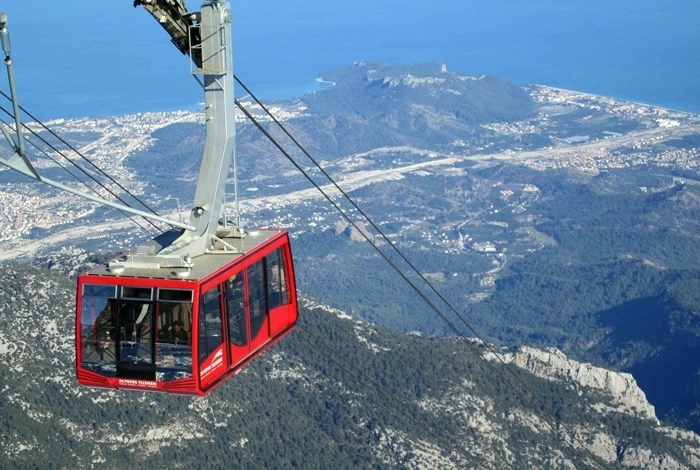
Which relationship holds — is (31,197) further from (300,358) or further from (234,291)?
(234,291)

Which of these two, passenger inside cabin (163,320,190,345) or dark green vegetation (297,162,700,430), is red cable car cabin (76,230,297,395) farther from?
dark green vegetation (297,162,700,430)

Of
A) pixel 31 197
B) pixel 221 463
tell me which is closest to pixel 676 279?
pixel 31 197

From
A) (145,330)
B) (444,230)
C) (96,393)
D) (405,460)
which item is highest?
(145,330)

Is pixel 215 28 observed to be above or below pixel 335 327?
above

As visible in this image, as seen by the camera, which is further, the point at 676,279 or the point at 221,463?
the point at 676,279

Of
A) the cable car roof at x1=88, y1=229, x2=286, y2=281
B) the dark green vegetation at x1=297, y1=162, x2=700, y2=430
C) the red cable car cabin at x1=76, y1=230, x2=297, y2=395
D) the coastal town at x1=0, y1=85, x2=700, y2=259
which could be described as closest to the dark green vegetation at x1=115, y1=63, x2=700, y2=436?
the dark green vegetation at x1=297, y1=162, x2=700, y2=430

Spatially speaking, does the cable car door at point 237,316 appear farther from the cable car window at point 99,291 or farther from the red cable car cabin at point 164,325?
the cable car window at point 99,291

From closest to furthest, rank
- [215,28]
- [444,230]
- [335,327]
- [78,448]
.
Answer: [215,28], [78,448], [335,327], [444,230]
